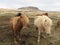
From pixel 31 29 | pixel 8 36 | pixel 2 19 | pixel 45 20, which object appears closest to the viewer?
pixel 45 20

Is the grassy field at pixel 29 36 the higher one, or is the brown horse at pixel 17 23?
the brown horse at pixel 17 23

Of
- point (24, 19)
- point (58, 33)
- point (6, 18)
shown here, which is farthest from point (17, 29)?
point (6, 18)

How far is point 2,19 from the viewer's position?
16.4 meters

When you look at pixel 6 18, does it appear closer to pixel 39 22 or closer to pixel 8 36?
pixel 8 36

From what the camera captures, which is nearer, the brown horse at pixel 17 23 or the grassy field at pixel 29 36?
the brown horse at pixel 17 23

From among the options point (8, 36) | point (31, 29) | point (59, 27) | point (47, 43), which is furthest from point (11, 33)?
point (59, 27)

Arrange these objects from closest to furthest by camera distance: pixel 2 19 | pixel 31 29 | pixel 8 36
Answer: pixel 8 36
pixel 31 29
pixel 2 19

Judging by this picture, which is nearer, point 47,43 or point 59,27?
point 47,43

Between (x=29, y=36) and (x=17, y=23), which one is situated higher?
(x=17, y=23)

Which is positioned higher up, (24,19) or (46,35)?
(24,19)

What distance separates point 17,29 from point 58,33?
2.73 m

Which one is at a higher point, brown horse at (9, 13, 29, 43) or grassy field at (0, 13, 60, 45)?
brown horse at (9, 13, 29, 43)

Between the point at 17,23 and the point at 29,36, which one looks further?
the point at 29,36

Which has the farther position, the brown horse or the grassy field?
the grassy field
